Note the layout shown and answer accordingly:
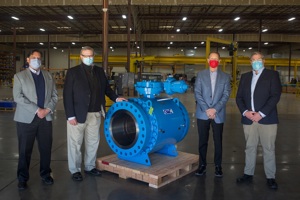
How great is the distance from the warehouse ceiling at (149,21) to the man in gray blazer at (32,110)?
10603mm

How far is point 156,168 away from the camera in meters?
3.85

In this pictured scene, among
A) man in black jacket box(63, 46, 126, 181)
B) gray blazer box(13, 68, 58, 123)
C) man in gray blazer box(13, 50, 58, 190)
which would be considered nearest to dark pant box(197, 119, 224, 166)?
man in black jacket box(63, 46, 126, 181)

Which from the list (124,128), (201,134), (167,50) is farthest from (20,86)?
(167,50)

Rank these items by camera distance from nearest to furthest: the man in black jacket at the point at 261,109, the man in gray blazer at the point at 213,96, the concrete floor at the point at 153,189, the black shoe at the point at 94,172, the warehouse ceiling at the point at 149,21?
the concrete floor at the point at 153,189, the man in black jacket at the point at 261,109, the man in gray blazer at the point at 213,96, the black shoe at the point at 94,172, the warehouse ceiling at the point at 149,21

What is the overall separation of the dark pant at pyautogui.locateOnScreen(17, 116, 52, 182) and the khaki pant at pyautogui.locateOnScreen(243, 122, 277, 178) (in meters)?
2.61

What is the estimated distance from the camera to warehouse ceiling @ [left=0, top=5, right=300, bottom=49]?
17734 mm

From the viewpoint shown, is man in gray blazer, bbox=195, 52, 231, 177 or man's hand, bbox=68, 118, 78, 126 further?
man in gray blazer, bbox=195, 52, 231, 177

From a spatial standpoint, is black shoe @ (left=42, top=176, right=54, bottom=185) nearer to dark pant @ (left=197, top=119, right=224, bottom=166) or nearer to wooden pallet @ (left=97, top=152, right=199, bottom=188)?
wooden pallet @ (left=97, top=152, right=199, bottom=188)

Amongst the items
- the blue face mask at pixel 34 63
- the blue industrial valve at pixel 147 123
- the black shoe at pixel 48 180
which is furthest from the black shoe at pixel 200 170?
the blue face mask at pixel 34 63

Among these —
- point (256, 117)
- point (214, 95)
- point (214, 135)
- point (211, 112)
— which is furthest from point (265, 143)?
point (214, 95)

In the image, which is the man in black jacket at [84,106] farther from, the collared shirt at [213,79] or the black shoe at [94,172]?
Answer: the collared shirt at [213,79]

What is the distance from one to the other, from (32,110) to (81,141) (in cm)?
78

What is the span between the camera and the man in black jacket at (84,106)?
12.1ft

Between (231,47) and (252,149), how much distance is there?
13.2 meters
